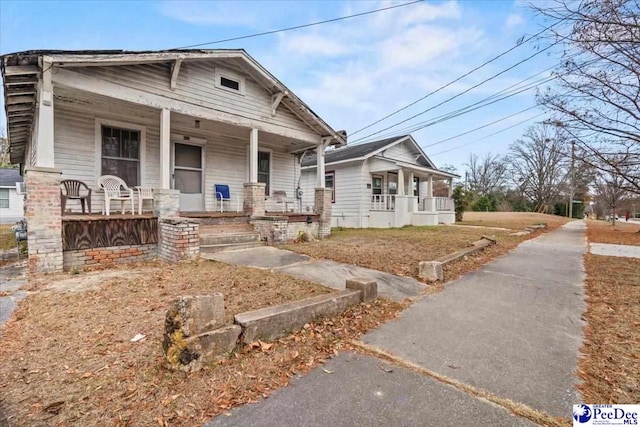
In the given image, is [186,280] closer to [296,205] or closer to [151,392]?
[151,392]

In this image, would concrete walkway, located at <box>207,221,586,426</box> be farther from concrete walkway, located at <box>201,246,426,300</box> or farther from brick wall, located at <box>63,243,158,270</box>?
brick wall, located at <box>63,243,158,270</box>

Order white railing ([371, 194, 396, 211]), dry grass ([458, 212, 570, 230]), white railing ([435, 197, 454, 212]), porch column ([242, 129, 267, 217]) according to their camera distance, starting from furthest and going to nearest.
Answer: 1. white railing ([435, 197, 454, 212])
2. dry grass ([458, 212, 570, 230])
3. white railing ([371, 194, 396, 211])
4. porch column ([242, 129, 267, 217])

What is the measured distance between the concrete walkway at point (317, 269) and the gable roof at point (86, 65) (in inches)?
169

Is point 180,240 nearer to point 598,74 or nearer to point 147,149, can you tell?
point 147,149

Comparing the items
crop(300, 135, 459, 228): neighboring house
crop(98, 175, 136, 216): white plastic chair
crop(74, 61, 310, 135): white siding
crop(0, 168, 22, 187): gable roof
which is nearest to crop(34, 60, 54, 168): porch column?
crop(74, 61, 310, 135): white siding

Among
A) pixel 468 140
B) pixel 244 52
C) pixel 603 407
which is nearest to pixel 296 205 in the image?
pixel 244 52

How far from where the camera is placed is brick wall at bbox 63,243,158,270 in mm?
5348

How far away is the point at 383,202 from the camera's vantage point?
15.3m

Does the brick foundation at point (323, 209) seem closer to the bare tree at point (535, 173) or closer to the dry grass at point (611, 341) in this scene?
the dry grass at point (611, 341)

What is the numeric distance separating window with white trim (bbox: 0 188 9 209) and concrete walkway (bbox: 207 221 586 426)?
26.8 m

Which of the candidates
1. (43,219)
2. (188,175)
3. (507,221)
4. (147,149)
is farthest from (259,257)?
(507,221)

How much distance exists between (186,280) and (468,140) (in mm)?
25482

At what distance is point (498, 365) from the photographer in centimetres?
242

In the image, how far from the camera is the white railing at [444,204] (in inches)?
735
